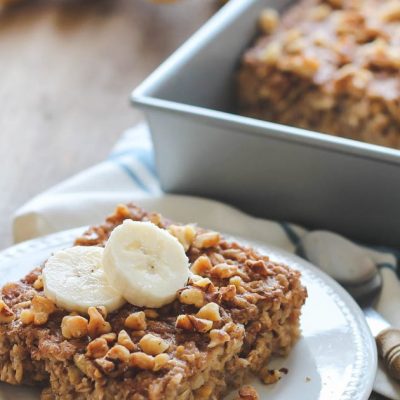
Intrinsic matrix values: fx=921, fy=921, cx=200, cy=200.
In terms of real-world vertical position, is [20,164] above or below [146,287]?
below

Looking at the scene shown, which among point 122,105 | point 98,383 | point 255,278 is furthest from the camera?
point 122,105

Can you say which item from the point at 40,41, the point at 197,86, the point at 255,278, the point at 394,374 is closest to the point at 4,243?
the point at 197,86

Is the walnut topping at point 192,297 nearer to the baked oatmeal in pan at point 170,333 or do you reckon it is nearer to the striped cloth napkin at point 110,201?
the baked oatmeal in pan at point 170,333

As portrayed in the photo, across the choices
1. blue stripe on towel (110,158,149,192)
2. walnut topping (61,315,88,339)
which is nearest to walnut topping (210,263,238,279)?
walnut topping (61,315,88,339)

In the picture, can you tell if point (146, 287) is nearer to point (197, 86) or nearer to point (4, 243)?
point (4, 243)

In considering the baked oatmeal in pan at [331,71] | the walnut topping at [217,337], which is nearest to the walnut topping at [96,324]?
the walnut topping at [217,337]

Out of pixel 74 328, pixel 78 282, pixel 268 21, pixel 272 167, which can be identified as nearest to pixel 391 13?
pixel 268 21

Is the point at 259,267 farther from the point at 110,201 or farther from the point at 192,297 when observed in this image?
the point at 110,201
